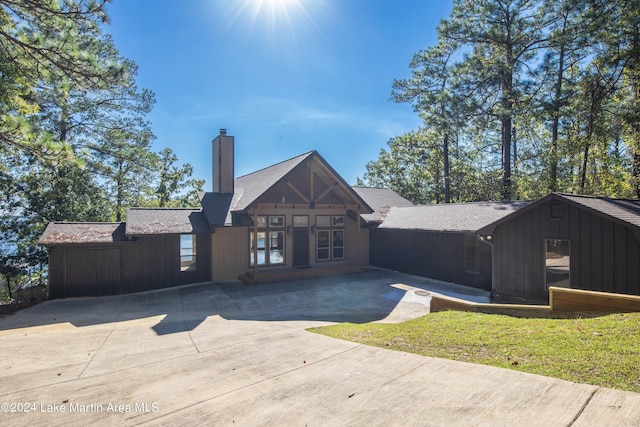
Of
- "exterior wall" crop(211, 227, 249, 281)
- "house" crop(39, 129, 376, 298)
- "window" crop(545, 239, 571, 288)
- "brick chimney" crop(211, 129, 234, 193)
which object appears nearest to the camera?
"window" crop(545, 239, 571, 288)

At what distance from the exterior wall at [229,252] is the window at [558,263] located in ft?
36.1

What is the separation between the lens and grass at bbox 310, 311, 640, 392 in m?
3.61

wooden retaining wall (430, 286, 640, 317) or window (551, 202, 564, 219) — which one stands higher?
window (551, 202, 564, 219)

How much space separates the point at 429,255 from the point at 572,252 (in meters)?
5.68

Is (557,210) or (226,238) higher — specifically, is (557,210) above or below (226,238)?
above

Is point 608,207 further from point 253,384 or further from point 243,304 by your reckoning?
point 243,304

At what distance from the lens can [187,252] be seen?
13508mm

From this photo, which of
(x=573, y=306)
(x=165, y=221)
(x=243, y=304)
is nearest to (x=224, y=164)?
(x=165, y=221)

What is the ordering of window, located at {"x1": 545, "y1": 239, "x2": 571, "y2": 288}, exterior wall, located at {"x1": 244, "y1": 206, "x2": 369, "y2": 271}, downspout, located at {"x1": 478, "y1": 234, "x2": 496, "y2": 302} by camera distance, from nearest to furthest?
window, located at {"x1": 545, "y1": 239, "x2": 571, "y2": 288} < downspout, located at {"x1": 478, "y1": 234, "x2": 496, "y2": 302} < exterior wall, located at {"x1": 244, "y1": 206, "x2": 369, "y2": 271}

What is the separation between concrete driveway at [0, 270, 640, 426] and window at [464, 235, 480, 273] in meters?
7.58

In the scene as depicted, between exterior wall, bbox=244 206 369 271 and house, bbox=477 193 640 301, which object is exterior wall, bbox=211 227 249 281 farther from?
house, bbox=477 193 640 301

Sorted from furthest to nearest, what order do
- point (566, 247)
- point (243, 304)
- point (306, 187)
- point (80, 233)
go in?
point (306, 187), point (80, 233), point (243, 304), point (566, 247)

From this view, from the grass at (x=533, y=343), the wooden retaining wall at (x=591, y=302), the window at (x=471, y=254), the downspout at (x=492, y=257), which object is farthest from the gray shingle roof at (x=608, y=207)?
the grass at (x=533, y=343)

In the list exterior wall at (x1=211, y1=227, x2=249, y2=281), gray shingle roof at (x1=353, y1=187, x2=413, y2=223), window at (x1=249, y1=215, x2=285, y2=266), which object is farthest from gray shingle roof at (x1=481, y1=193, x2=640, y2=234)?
exterior wall at (x1=211, y1=227, x2=249, y2=281)
